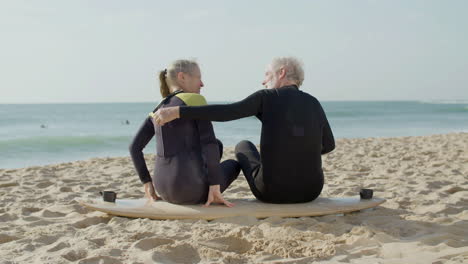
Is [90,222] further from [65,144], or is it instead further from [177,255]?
[65,144]

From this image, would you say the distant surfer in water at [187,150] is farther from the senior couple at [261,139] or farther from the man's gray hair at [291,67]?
the man's gray hair at [291,67]

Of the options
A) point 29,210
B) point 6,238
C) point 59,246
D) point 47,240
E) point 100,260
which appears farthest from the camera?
point 29,210

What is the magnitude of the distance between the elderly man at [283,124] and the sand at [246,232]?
294 mm

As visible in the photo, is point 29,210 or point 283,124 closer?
point 283,124

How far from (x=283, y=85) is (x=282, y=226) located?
1.06 meters

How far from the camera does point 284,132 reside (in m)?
3.53

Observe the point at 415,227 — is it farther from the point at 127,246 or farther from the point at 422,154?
the point at 422,154

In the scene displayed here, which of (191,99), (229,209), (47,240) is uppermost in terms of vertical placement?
(191,99)

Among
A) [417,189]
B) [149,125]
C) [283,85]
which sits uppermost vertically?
[283,85]

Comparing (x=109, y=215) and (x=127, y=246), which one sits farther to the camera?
A: (x=109, y=215)

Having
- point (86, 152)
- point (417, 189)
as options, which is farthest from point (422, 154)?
point (86, 152)

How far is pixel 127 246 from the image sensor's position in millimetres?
2977

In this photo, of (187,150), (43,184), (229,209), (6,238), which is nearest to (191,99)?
(187,150)

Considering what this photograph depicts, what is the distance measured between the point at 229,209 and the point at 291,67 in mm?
1188
